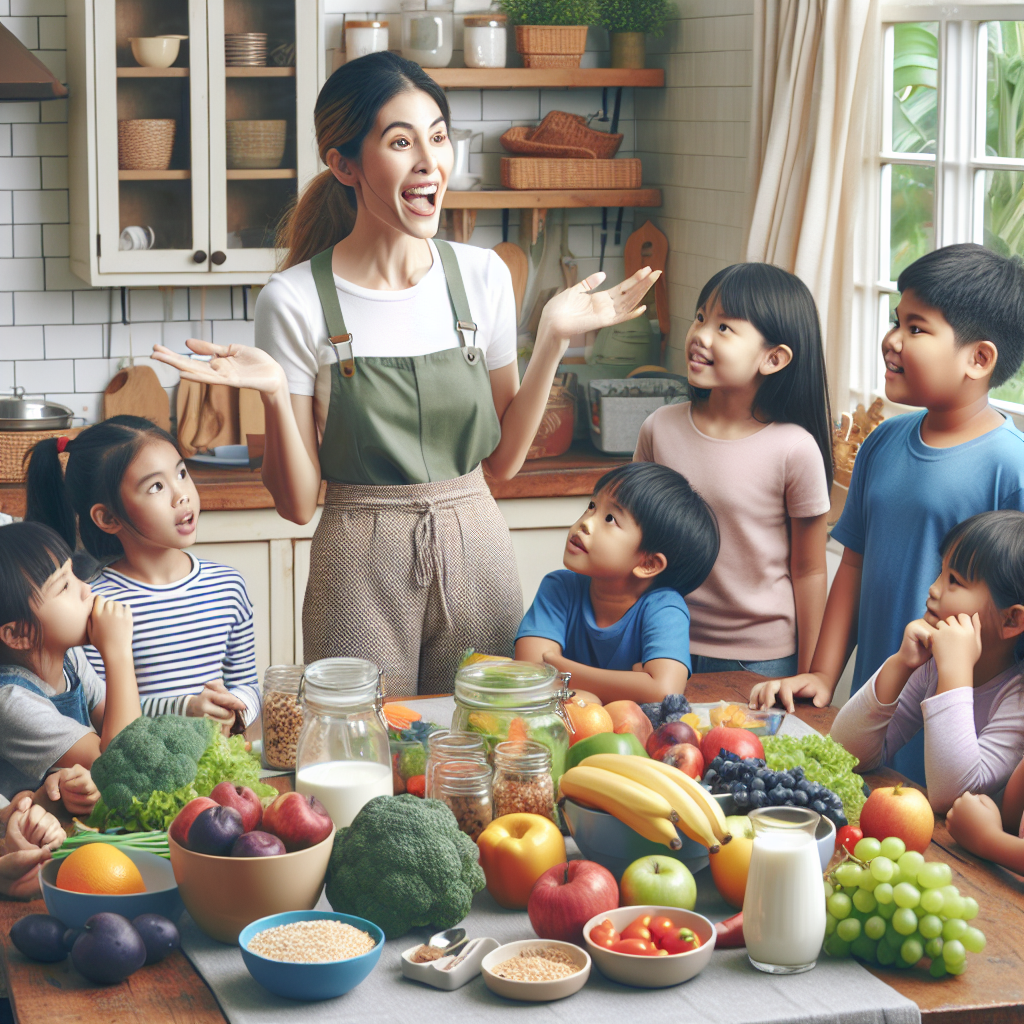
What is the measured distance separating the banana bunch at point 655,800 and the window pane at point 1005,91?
210 centimetres

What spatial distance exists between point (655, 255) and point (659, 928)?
333 centimetres

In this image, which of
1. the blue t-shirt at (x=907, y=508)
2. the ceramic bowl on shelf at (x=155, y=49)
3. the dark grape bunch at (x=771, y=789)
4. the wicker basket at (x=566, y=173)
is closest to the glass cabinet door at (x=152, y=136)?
the ceramic bowl on shelf at (x=155, y=49)

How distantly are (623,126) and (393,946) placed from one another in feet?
11.9

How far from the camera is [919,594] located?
2008 millimetres

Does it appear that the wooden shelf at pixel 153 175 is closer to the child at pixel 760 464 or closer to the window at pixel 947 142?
the window at pixel 947 142

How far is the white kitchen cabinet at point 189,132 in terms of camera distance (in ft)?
12.1

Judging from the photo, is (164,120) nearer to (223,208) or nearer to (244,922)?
(223,208)

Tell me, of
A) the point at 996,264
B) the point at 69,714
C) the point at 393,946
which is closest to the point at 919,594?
the point at 996,264

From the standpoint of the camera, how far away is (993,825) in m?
1.51

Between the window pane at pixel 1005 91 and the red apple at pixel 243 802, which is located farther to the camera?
the window pane at pixel 1005 91

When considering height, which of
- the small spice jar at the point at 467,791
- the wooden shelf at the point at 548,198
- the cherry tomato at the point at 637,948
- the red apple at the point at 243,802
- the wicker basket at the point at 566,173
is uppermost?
the wicker basket at the point at 566,173

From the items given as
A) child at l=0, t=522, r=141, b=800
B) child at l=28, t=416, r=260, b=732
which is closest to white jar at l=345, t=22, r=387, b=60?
child at l=28, t=416, r=260, b=732

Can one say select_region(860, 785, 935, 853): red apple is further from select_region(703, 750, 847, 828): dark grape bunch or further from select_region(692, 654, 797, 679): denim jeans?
select_region(692, 654, 797, 679): denim jeans

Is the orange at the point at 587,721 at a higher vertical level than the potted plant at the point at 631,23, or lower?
lower
